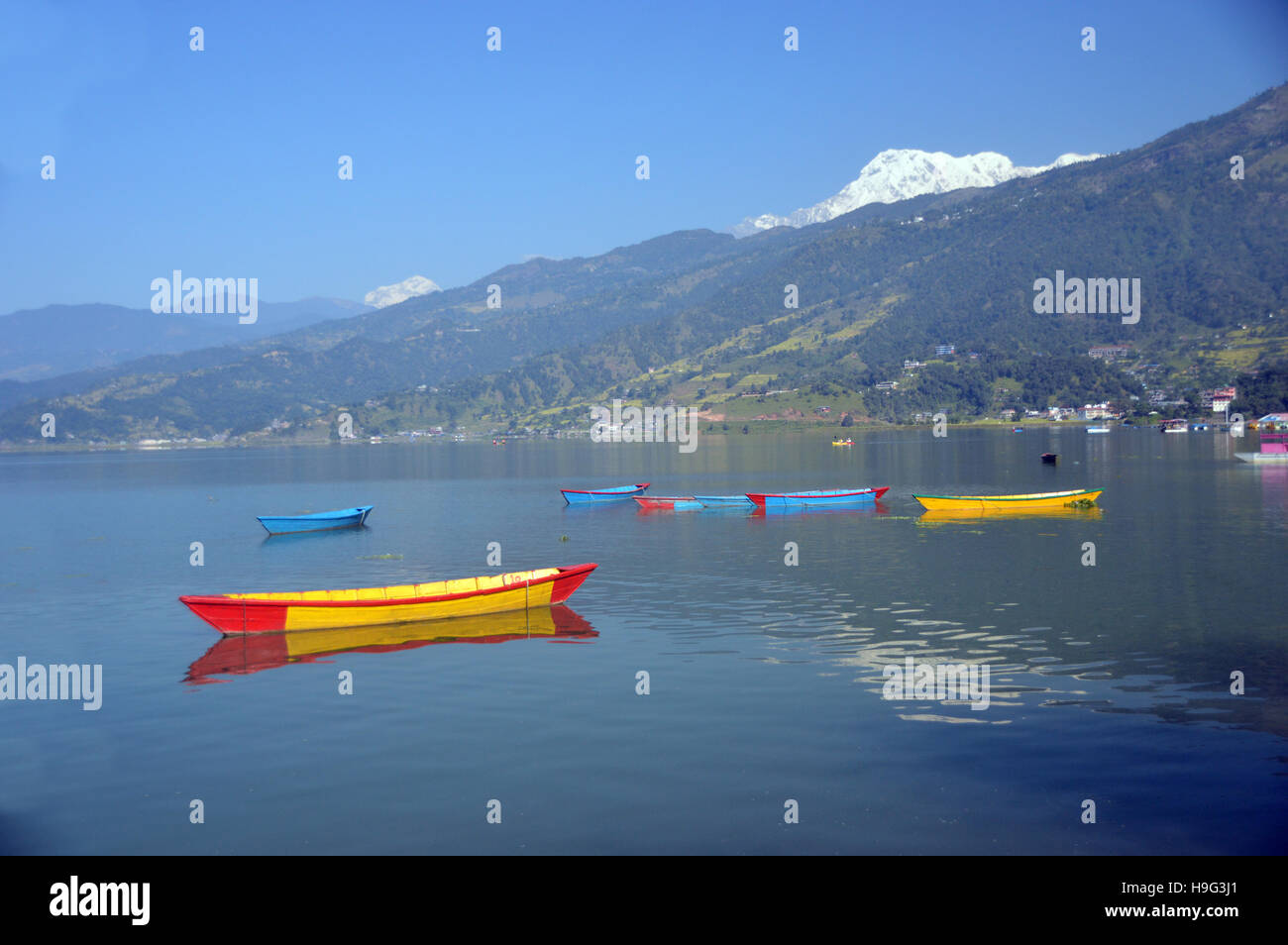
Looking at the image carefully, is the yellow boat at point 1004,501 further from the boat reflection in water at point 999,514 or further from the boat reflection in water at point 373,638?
A: the boat reflection in water at point 373,638

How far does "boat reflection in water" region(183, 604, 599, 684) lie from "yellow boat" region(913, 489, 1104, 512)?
144ft

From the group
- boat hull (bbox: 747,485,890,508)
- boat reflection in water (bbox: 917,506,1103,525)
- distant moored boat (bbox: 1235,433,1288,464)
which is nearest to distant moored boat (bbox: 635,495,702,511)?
boat hull (bbox: 747,485,890,508)

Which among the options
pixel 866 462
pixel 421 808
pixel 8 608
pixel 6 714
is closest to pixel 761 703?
pixel 421 808

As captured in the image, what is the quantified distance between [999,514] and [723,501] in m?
22.6

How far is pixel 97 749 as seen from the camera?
2588cm

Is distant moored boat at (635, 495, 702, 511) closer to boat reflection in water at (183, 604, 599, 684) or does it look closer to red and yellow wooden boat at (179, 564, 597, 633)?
boat reflection in water at (183, 604, 599, 684)

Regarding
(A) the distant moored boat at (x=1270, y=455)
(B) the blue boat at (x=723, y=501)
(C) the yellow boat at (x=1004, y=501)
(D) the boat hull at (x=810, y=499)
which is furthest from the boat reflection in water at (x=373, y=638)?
(A) the distant moored boat at (x=1270, y=455)

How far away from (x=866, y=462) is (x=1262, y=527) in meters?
89.2

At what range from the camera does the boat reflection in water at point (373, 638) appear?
35.5 metres

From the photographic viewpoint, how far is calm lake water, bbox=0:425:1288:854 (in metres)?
19.8

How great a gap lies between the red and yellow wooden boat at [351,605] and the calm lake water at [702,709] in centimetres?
94
